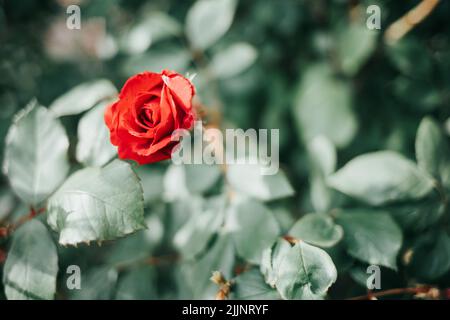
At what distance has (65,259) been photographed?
1.03 m

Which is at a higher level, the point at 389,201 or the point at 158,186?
the point at 158,186

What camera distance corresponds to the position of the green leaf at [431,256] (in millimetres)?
732

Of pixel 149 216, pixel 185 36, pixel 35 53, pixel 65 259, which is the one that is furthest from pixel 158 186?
pixel 35 53

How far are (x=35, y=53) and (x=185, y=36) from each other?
57cm

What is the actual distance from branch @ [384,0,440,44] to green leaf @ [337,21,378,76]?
43 mm

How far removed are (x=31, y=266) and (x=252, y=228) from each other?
41 centimetres

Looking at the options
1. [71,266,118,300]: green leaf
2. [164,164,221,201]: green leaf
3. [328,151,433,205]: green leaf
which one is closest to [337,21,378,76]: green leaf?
[328,151,433,205]: green leaf

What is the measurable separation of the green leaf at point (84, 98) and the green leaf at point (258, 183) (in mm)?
317

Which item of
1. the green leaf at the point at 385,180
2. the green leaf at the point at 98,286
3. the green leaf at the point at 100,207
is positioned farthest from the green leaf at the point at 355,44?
the green leaf at the point at 98,286

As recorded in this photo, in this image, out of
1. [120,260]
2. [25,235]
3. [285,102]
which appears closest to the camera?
[25,235]

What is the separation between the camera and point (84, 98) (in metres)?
0.80

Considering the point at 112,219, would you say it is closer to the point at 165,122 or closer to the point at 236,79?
the point at 165,122

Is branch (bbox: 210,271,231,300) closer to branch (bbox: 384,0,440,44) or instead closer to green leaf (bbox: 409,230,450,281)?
green leaf (bbox: 409,230,450,281)

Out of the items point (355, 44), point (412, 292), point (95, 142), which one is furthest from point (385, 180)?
point (95, 142)
